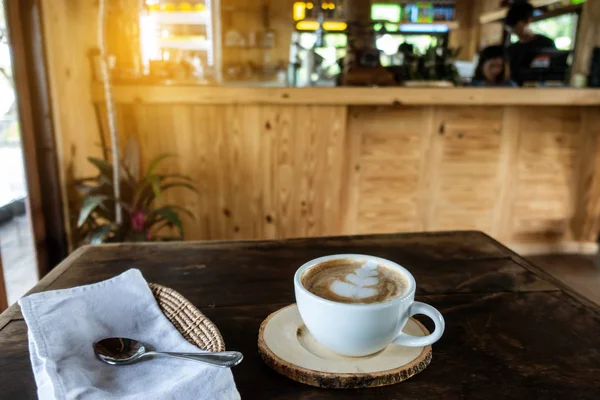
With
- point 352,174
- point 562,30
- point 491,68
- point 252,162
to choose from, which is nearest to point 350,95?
point 352,174

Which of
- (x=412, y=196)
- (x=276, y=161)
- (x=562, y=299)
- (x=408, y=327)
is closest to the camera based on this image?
(x=408, y=327)

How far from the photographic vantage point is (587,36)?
9.89ft

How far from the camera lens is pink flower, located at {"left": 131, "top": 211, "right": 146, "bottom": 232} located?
1.91m

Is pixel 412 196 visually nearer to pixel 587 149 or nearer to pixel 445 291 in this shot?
pixel 587 149

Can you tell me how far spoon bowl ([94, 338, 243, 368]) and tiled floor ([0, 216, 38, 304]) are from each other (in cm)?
125

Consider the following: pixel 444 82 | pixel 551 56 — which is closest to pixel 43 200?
pixel 444 82

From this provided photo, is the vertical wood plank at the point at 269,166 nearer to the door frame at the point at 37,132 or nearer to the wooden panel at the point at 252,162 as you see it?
the wooden panel at the point at 252,162

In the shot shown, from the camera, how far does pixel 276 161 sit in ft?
7.86

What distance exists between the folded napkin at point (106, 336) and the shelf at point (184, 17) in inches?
205

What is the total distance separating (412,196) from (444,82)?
0.66 m

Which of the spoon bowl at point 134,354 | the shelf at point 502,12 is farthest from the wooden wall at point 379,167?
the spoon bowl at point 134,354

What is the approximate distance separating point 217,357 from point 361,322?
18 cm

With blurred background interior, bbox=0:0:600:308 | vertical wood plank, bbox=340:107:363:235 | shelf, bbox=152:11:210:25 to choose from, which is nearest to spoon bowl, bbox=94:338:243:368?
blurred background interior, bbox=0:0:600:308

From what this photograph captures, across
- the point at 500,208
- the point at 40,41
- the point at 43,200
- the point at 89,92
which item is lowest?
the point at 500,208
